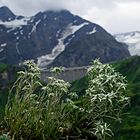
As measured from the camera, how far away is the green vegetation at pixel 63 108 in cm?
1076

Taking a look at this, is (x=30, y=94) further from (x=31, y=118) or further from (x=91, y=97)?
(x=91, y=97)

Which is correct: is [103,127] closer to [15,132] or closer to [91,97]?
[91,97]

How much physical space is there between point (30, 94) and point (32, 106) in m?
0.27

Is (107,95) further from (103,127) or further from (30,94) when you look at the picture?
(30,94)

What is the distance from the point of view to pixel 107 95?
10.5 metres

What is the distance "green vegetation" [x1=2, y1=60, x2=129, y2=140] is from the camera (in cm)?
1076

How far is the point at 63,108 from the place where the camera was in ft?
38.0

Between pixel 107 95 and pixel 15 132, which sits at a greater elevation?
pixel 107 95

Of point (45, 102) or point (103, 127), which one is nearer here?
point (103, 127)

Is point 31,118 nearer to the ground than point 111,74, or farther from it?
nearer to the ground

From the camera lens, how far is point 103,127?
10703mm

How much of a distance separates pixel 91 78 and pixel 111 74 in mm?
451

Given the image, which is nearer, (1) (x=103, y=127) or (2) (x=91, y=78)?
(1) (x=103, y=127)

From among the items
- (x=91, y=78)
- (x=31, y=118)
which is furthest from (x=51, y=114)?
(x=91, y=78)
